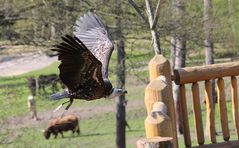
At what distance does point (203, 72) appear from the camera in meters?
5.97

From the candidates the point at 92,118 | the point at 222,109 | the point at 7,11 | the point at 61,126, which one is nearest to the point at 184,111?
the point at 222,109

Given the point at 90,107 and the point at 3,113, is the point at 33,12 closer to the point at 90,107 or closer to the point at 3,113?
the point at 3,113

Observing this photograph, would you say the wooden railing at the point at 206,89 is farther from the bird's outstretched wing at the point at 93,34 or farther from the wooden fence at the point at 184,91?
the bird's outstretched wing at the point at 93,34

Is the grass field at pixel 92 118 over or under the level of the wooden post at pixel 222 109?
under

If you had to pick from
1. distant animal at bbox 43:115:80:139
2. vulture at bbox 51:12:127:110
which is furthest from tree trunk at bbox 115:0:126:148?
vulture at bbox 51:12:127:110

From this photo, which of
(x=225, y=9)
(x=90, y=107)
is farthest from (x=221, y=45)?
(x=90, y=107)

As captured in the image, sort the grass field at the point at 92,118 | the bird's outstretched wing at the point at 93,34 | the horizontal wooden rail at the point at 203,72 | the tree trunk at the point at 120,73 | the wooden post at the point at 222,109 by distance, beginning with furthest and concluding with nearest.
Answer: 1. the grass field at the point at 92,118
2. the tree trunk at the point at 120,73
3. the wooden post at the point at 222,109
4. the horizontal wooden rail at the point at 203,72
5. the bird's outstretched wing at the point at 93,34

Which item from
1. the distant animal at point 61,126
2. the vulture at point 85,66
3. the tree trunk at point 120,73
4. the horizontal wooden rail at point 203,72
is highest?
the vulture at point 85,66

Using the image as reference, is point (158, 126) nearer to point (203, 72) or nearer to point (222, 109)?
point (203, 72)

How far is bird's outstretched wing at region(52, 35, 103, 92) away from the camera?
14.3 feet

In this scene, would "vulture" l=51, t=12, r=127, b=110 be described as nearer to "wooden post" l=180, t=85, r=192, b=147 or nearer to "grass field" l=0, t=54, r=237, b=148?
"wooden post" l=180, t=85, r=192, b=147

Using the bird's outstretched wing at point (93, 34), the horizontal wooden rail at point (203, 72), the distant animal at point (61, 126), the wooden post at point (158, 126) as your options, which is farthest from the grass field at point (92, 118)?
the wooden post at point (158, 126)

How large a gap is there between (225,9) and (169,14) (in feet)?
12.3

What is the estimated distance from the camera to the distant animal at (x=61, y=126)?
61.1 ft
